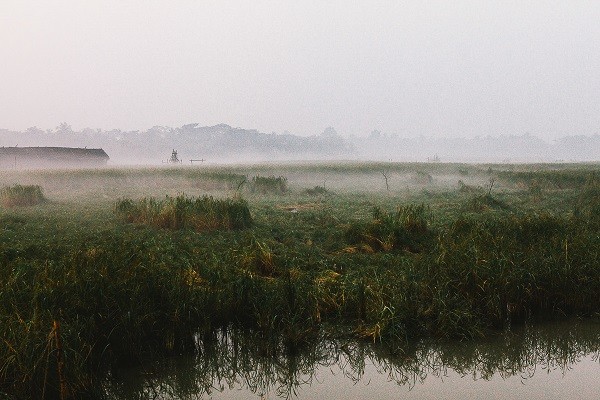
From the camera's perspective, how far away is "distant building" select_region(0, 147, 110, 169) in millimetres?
48594

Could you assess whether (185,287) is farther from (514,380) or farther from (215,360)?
(514,380)

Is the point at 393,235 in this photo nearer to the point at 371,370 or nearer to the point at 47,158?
the point at 371,370

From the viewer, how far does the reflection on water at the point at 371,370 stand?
5.64m

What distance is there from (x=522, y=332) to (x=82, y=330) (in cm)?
576

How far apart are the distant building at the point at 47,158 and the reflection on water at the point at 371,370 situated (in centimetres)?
4885

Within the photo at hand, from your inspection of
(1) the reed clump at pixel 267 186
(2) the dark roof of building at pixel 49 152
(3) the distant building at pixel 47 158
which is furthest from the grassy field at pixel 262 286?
(2) the dark roof of building at pixel 49 152

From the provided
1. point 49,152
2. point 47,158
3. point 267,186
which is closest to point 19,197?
point 267,186

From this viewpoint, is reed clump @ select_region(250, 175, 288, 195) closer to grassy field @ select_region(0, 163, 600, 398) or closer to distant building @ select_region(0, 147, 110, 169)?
grassy field @ select_region(0, 163, 600, 398)

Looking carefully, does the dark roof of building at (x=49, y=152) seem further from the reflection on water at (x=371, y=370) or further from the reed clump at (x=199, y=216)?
the reflection on water at (x=371, y=370)

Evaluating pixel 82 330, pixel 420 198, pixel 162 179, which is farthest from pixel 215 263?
pixel 162 179

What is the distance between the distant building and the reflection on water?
48847 mm

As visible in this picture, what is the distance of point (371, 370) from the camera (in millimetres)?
6180

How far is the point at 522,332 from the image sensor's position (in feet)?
23.6

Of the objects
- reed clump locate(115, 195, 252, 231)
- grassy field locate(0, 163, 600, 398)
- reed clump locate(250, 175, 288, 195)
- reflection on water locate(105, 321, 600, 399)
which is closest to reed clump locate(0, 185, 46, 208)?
grassy field locate(0, 163, 600, 398)
